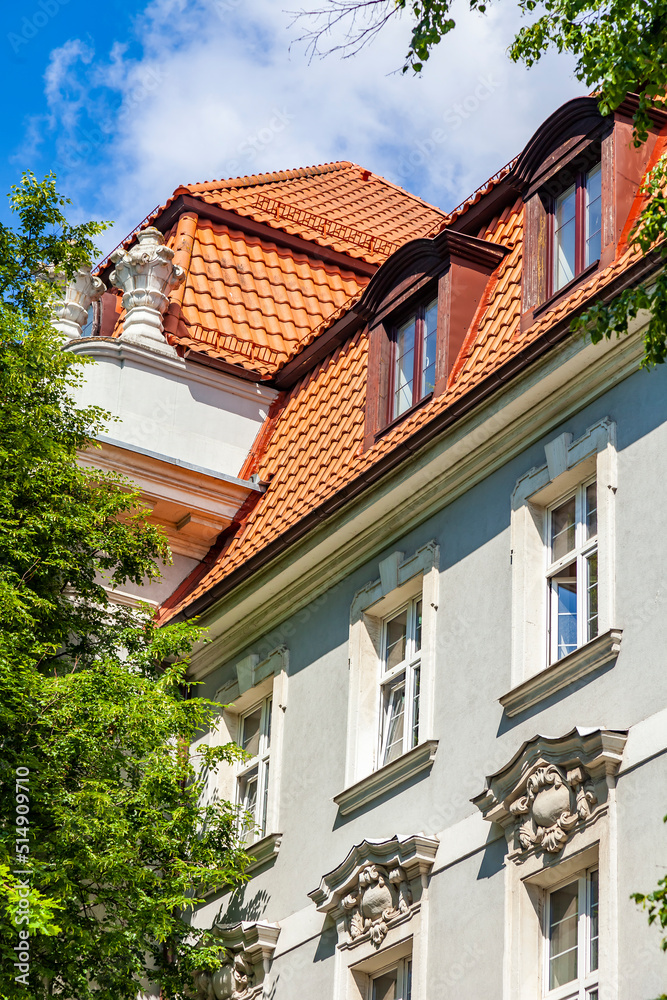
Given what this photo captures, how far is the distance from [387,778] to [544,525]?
251cm

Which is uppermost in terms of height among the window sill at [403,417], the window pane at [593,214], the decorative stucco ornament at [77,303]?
the decorative stucco ornament at [77,303]

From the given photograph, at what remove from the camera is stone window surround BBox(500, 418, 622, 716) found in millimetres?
11586

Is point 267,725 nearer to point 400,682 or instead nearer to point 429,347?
point 400,682

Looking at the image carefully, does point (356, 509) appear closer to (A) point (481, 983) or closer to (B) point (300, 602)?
(B) point (300, 602)

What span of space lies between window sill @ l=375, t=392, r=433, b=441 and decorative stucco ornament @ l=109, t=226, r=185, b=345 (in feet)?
15.7

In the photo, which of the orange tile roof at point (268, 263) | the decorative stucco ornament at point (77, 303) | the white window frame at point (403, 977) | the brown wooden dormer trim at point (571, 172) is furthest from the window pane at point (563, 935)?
the decorative stucco ornament at point (77, 303)

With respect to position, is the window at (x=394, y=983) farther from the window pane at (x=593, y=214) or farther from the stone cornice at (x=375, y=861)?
the window pane at (x=593, y=214)

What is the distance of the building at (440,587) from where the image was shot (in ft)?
36.8

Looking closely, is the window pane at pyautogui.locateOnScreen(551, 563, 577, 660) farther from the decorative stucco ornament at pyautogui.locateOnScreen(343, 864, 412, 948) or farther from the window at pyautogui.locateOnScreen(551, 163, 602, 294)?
the window at pyautogui.locateOnScreen(551, 163, 602, 294)

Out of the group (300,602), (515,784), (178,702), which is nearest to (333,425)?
(300,602)

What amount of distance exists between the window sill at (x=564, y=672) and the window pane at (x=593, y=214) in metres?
3.68

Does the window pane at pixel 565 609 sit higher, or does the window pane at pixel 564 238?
the window pane at pixel 564 238

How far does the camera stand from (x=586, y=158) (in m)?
14.1

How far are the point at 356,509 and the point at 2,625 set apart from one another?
3467 mm
